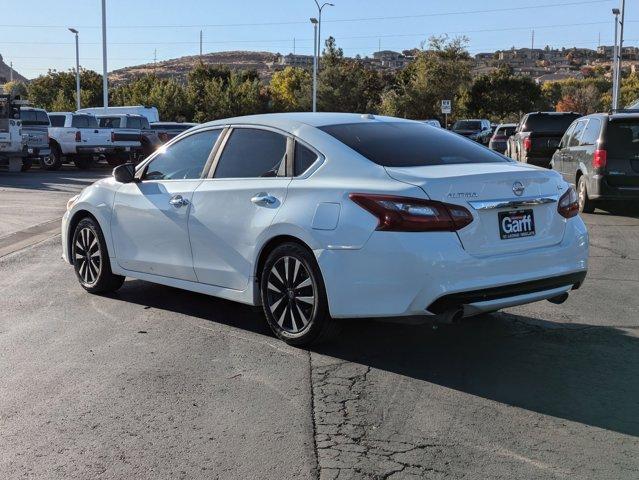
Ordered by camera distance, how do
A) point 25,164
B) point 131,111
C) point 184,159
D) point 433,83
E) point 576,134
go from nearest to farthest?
1. point 184,159
2. point 576,134
3. point 25,164
4. point 131,111
5. point 433,83

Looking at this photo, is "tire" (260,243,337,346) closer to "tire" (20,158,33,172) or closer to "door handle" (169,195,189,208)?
"door handle" (169,195,189,208)

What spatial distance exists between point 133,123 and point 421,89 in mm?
34682

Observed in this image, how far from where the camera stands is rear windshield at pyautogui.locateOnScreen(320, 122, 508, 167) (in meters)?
5.62

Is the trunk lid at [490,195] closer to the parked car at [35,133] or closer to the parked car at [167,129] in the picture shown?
the parked car at [35,133]

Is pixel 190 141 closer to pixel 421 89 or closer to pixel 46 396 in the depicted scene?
pixel 46 396

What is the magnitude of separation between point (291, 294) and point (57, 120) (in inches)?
1011

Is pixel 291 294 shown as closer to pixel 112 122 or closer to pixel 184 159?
pixel 184 159

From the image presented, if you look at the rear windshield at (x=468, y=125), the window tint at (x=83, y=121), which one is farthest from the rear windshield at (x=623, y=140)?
the rear windshield at (x=468, y=125)

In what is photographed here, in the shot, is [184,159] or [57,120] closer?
[184,159]

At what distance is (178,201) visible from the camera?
6.57 metres

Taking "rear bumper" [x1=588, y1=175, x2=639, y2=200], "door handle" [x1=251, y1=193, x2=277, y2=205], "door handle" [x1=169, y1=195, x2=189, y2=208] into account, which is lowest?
"rear bumper" [x1=588, y1=175, x2=639, y2=200]

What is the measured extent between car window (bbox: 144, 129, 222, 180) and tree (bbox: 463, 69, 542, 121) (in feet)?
201

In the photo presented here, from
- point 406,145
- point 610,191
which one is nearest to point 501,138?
point 610,191

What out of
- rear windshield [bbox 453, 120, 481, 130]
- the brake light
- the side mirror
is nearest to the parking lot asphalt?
the side mirror
